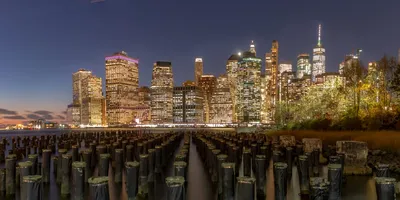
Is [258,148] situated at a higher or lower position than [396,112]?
lower

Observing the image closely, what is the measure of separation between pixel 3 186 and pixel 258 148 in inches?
549

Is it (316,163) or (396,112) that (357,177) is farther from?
(396,112)

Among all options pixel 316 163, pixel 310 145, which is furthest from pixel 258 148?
pixel 316 163

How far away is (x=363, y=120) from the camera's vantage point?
99.8 ft

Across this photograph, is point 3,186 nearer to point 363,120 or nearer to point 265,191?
point 265,191

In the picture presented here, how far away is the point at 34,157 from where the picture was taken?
44.0 ft

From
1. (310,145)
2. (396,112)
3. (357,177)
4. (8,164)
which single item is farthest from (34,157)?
(396,112)

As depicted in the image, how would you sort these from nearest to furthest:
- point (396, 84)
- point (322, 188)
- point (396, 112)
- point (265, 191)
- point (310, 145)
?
point (322, 188) → point (265, 191) → point (310, 145) → point (396, 112) → point (396, 84)

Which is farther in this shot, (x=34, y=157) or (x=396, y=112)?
(x=396, y=112)

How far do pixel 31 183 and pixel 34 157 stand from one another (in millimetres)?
5387

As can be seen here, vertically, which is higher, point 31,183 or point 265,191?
point 31,183

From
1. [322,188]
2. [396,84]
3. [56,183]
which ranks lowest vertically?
[56,183]

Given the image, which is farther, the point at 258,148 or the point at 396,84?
the point at 396,84

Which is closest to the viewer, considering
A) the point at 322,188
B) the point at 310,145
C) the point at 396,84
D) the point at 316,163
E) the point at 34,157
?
the point at 322,188
